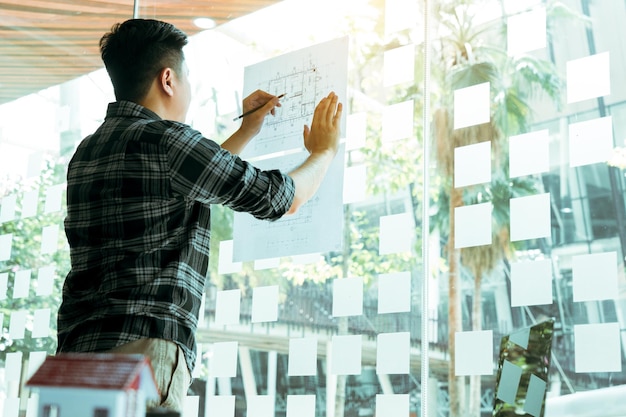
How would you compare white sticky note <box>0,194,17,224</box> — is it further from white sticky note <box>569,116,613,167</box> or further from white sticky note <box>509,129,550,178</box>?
white sticky note <box>569,116,613,167</box>

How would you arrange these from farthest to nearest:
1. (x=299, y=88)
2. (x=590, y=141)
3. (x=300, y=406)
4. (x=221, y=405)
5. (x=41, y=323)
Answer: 1. (x=41, y=323)
2. (x=221, y=405)
3. (x=300, y=406)
4. (x=299, y=88)
5. (x=590, y=141)

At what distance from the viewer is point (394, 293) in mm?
2605

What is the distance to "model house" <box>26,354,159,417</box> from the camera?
1.06 m

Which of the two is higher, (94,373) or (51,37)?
(51,37)

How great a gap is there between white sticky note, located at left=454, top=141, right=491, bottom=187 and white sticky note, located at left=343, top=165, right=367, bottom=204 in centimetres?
32

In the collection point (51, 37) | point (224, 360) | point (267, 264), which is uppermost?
point (51, 37)

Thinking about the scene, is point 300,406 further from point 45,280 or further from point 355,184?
point 45,280

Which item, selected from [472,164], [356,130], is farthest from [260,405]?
[472,164]

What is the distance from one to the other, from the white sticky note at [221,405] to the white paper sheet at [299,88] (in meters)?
0.85

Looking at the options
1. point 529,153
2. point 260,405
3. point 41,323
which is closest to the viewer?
point 529,153

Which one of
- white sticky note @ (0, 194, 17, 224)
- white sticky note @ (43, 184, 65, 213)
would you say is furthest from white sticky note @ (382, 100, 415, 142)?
white sticky note @ (0, 194, 17, 224)

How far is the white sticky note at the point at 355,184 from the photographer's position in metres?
2.76

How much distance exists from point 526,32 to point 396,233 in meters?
0.70

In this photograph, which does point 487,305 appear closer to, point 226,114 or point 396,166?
point 396,166
